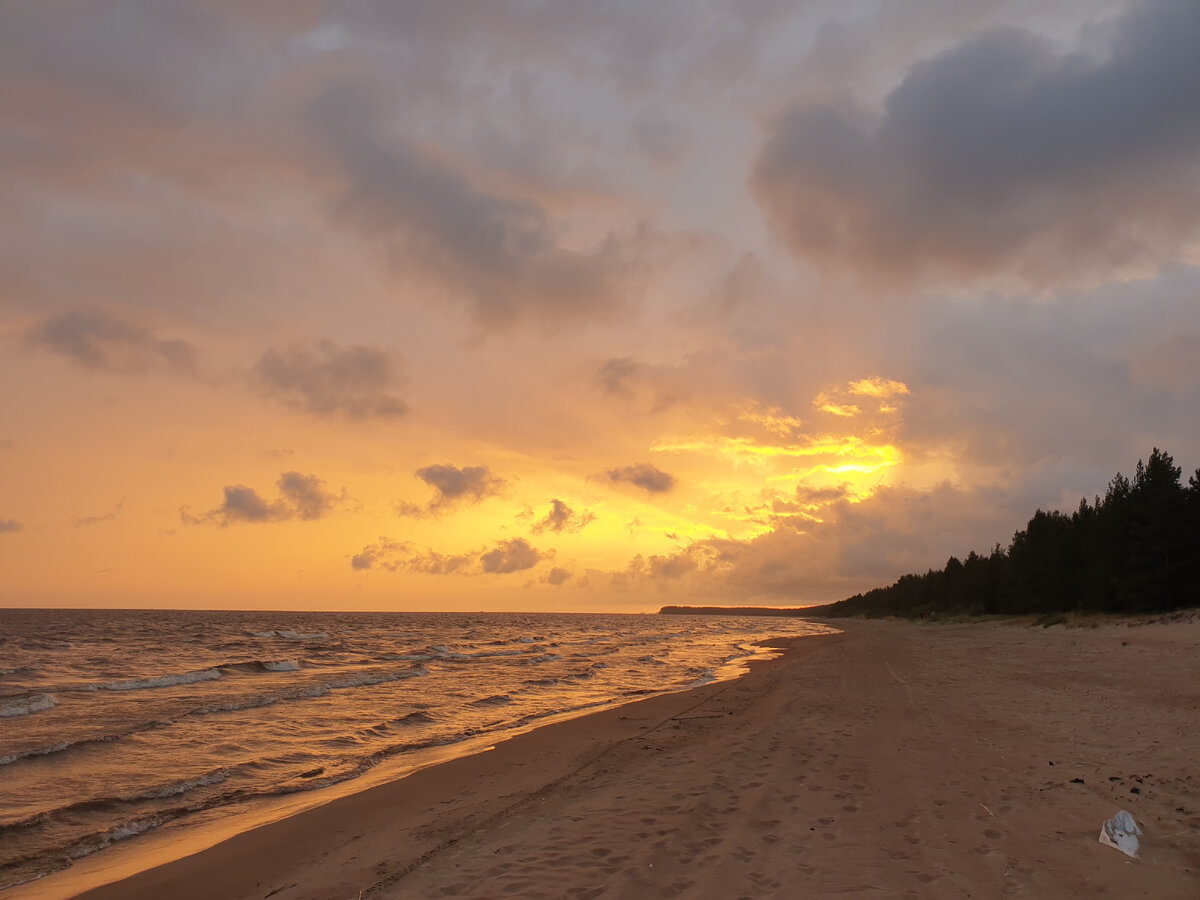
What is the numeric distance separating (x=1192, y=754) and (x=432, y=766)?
44.5ft

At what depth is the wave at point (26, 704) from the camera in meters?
22.0

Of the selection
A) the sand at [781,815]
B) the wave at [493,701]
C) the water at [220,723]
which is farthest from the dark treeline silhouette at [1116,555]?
the wave at [493,701]

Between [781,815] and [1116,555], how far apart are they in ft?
157

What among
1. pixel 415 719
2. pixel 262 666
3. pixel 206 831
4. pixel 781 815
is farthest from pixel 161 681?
pixel 781 815

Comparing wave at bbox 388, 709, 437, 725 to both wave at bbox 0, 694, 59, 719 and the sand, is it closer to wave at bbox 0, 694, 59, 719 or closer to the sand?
the sand

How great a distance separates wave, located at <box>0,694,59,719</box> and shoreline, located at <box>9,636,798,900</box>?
48.6 feet

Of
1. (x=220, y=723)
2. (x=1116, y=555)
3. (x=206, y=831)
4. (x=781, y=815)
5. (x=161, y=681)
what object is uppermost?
(x=1116, y=555)

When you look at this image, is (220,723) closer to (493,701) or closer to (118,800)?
(118,800)

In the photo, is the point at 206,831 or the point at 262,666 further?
the point at 262,666

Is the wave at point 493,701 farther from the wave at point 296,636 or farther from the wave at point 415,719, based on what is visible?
the wave at point 296,636

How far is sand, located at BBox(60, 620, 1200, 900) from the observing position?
7090 millimetres

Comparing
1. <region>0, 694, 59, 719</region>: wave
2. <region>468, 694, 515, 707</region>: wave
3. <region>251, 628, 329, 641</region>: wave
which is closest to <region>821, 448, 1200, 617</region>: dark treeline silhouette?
<region>468, 694, 515, 707</region>: wave

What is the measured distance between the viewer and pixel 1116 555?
4547cm

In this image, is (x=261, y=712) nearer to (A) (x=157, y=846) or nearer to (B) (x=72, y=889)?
(A) (x=157, y=846)
